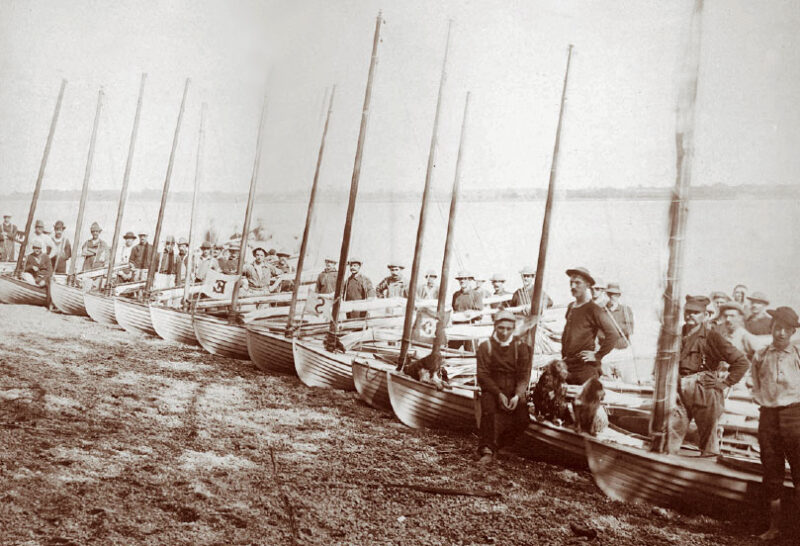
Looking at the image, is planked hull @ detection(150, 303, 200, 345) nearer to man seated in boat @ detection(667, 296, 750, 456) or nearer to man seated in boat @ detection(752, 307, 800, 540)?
man seated in boat @ detection(667, 296, 750, 456)

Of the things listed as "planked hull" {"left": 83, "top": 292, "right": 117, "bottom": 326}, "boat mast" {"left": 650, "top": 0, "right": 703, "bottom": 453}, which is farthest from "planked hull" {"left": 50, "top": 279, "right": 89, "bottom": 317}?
"boat mast" {"left": 650, "top": 0, "right": 703, "bottom": 453}

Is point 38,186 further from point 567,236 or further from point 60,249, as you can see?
point 567,236

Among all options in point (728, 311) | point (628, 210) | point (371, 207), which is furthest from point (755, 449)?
point (371, 207)

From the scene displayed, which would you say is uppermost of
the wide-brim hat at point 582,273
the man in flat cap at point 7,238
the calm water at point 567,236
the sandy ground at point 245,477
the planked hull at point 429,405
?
the calm water at point 567,236

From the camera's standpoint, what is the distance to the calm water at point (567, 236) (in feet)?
9.54

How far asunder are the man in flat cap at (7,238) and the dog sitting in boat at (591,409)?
6.01m

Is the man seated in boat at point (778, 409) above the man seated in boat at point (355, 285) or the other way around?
the other way around

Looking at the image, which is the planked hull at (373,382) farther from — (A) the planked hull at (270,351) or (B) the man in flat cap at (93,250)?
(B) the man in flat cap at (93,250)

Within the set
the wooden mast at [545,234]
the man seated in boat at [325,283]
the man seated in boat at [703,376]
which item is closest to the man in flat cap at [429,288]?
the man seated in boat at [325,283]

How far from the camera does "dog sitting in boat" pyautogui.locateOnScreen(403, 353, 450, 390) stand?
421 centimetres

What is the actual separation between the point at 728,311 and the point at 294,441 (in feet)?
9.67

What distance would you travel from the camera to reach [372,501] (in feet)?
9.41

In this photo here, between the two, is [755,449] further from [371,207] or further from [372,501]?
[371,207]

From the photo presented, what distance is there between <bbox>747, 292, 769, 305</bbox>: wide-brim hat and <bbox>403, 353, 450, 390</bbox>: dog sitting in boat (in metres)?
2.13
